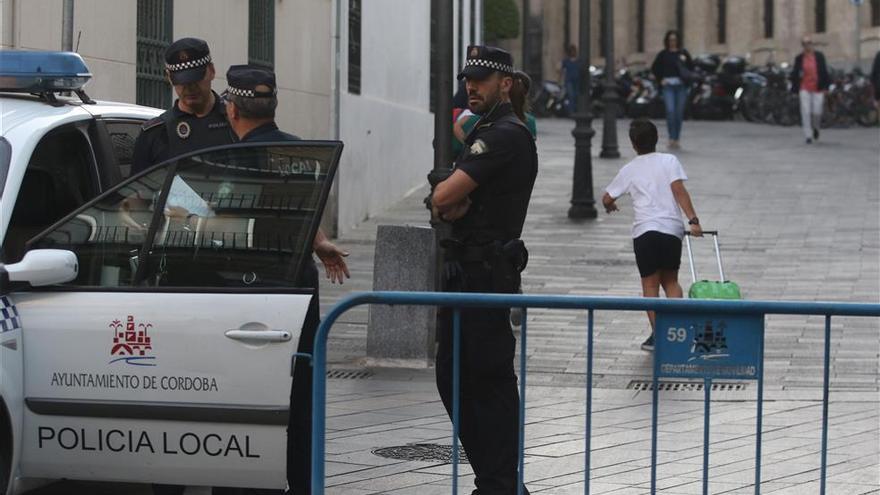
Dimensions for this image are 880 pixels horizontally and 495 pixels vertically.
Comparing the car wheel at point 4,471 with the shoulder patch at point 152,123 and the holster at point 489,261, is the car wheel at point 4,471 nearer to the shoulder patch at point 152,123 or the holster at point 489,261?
the shoulder patch at point 152,123

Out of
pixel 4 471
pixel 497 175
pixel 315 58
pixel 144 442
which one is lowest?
pixel 4 471

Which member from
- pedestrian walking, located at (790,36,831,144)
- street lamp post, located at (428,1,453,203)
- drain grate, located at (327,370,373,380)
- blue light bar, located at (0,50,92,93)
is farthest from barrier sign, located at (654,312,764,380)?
pedestrian walking, located at (790,36,831,144)

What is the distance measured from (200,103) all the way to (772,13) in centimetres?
4309

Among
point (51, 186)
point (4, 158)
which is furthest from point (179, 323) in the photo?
point (51, 186)

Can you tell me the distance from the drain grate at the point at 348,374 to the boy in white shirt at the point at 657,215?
2.01 metres

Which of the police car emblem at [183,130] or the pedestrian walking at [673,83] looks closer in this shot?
the police car emblem at [183,130]

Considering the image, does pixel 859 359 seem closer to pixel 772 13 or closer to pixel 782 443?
pixel 782 443

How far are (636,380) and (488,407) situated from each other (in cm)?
402

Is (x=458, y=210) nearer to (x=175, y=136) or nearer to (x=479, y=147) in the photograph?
(x=479, y=147)

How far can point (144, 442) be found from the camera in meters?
5.77

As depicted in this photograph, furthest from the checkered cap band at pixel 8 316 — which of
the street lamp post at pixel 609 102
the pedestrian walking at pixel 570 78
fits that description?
the pedestrian walking at pixel 570 78

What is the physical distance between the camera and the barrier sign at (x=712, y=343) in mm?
5277

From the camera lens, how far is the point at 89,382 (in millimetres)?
5785

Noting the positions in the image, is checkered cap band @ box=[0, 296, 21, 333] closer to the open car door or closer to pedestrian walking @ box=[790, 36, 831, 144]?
the open car door
